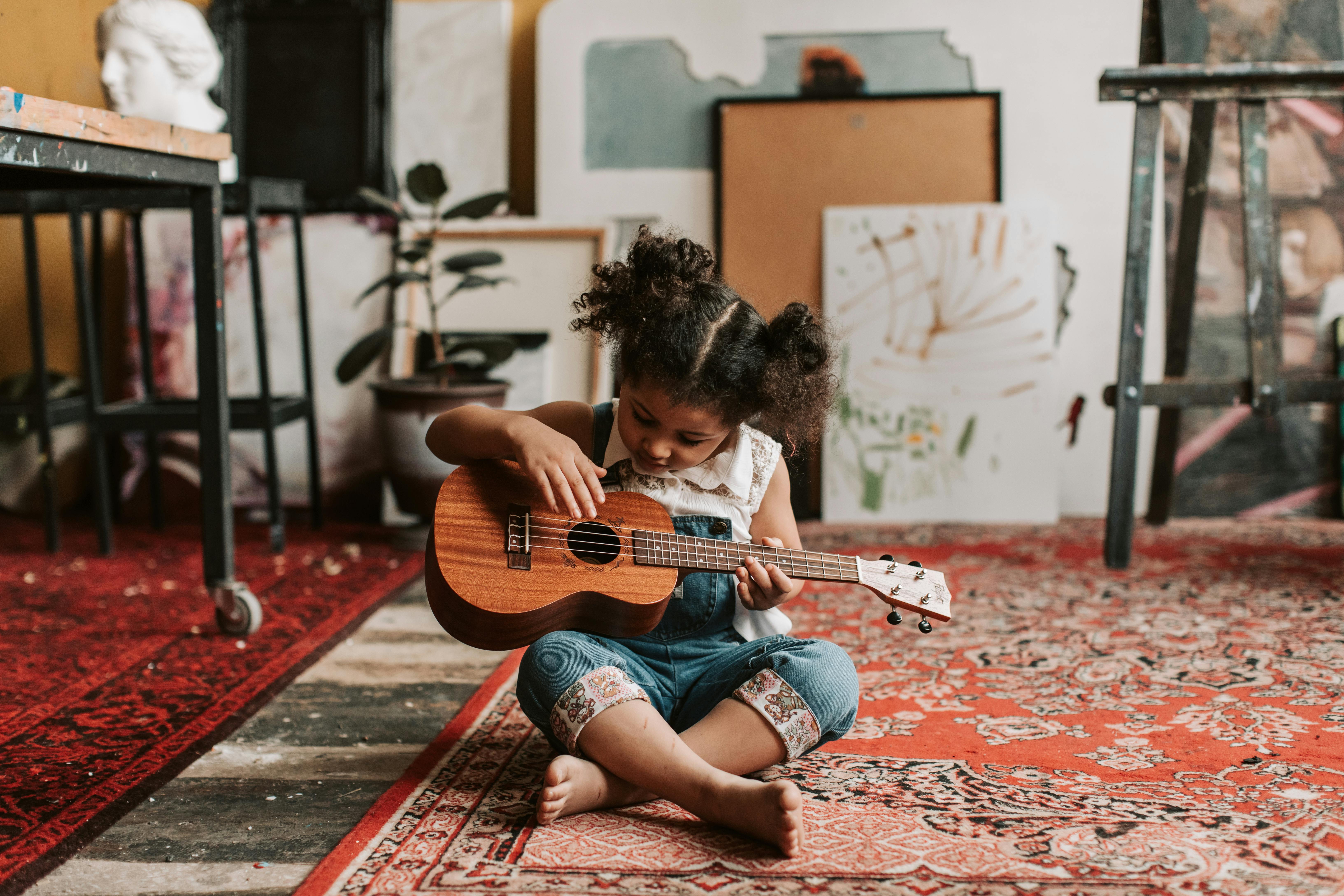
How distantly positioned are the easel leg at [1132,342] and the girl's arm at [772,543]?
52.3 inches

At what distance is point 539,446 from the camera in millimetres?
1234

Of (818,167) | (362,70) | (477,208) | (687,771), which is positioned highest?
(362,70)

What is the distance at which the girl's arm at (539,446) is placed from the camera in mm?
1221

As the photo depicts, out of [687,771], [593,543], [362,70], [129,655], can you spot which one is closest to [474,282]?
[362,70]

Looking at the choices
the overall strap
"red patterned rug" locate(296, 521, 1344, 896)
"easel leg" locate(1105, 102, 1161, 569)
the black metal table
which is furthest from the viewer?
"easel leg" locate(1105, 102, 1161, 569)

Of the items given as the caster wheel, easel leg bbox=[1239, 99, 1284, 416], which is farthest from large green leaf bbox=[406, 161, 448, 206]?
easel leg bbox=[1239, 99, 1284, 416]

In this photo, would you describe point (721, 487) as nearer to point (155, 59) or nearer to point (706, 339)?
point (706, 339)

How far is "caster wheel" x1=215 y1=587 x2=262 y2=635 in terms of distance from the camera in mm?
1929

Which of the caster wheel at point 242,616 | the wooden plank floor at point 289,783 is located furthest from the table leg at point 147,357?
the wooden plank floor at point 289,783

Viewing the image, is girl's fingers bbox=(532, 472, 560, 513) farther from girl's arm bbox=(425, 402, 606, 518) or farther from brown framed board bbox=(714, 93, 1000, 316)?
brown framed board bbox=(714, 93, 1000, 316)

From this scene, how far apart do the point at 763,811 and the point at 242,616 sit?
124 centimetres

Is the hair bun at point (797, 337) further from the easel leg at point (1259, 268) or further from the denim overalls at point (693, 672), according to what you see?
the easel leg at point (1259, 268)

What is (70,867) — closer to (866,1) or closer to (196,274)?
(196,274)

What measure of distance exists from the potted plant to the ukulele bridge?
4.75 ft
